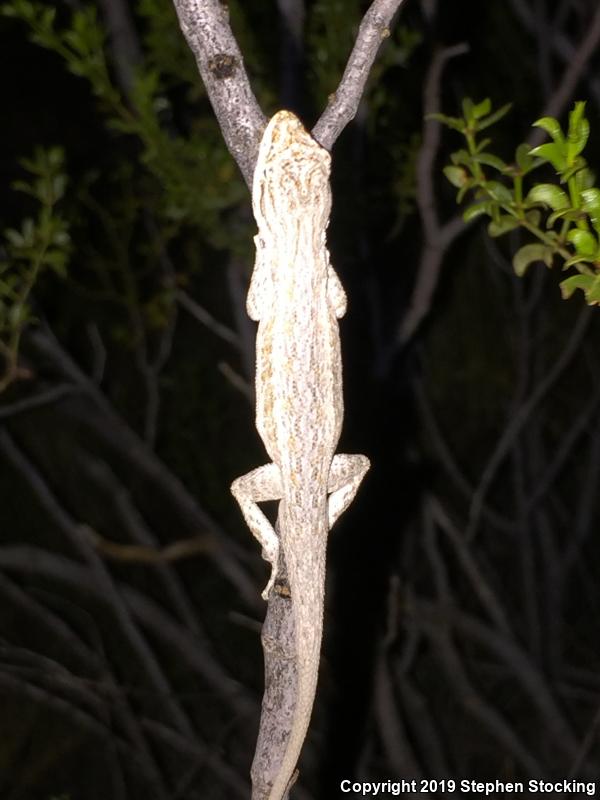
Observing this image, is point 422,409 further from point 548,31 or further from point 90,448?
point 90,448

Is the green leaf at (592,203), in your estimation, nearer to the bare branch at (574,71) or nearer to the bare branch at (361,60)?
the bare branch at (361,60)

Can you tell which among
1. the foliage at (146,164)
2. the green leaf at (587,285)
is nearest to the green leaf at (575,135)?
the green leaf at (587,285)

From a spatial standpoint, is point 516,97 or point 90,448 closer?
point 516,97

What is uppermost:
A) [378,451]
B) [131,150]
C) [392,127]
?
[131,150]

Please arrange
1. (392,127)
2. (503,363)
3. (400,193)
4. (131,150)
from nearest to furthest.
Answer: (400,193) < (392,127) < (131,150) < (503,363)

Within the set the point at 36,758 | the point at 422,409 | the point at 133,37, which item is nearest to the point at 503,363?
the point at 422,409

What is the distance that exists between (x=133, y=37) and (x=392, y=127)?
33.9 inches

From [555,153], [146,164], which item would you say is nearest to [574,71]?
[146,164]

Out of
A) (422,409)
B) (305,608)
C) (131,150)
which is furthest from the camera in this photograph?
(131,150)

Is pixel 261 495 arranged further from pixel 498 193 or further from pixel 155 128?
pixel 155 128

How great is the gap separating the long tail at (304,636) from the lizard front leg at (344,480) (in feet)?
0.69

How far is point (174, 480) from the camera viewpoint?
2764 mm

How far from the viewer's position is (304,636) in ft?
3.73

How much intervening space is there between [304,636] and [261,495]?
0.98ft
